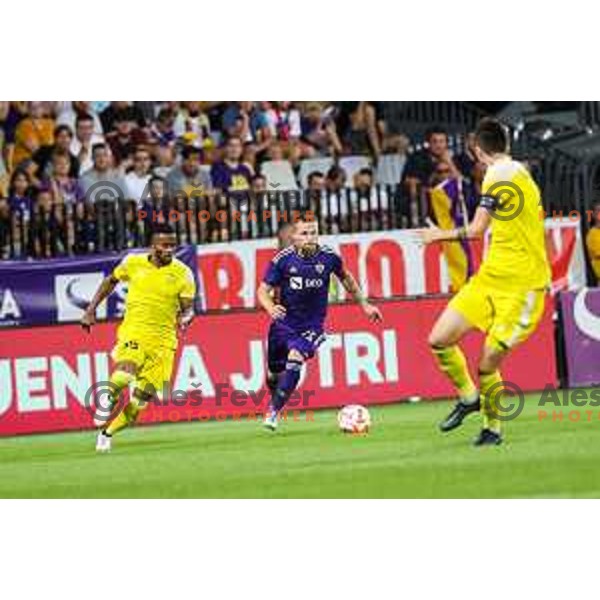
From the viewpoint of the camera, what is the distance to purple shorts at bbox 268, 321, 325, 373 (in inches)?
649

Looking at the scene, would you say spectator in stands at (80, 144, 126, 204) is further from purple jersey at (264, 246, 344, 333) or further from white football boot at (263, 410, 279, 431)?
white football boot at (263, 410, 279, 431)

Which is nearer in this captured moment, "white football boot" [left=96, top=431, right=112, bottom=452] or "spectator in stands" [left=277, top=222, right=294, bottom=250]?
"white football boot" [left=96, top=431, right=112, bottom=452]

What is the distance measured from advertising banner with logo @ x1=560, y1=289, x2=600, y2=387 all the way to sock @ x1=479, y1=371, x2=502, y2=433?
155 inches

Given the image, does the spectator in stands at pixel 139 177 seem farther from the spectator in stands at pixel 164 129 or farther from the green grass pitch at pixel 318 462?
the green grass pitch at pixel 318 462

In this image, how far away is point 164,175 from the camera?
62.4 ft

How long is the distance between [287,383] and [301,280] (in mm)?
839

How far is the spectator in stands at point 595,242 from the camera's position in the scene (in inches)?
734

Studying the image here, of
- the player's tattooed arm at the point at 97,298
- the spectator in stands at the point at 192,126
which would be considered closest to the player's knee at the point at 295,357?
the player's tattooed arm at the point at 97,298

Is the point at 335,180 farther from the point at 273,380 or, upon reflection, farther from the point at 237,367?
the point at 273,380

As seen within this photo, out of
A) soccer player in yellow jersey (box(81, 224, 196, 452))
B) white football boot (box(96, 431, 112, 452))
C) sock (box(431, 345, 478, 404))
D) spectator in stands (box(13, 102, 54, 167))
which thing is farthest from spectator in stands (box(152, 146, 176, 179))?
sock (box(431, 345, 478, 404))

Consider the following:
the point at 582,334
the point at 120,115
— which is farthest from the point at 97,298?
the point at 582,334

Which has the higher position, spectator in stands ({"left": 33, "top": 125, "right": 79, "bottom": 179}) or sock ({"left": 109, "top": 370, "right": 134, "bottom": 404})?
spectator in stands ({"left": 33, "top": 125, "right": 79, "bottom": 179})

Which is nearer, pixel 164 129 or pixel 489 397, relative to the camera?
pixel 489 397
